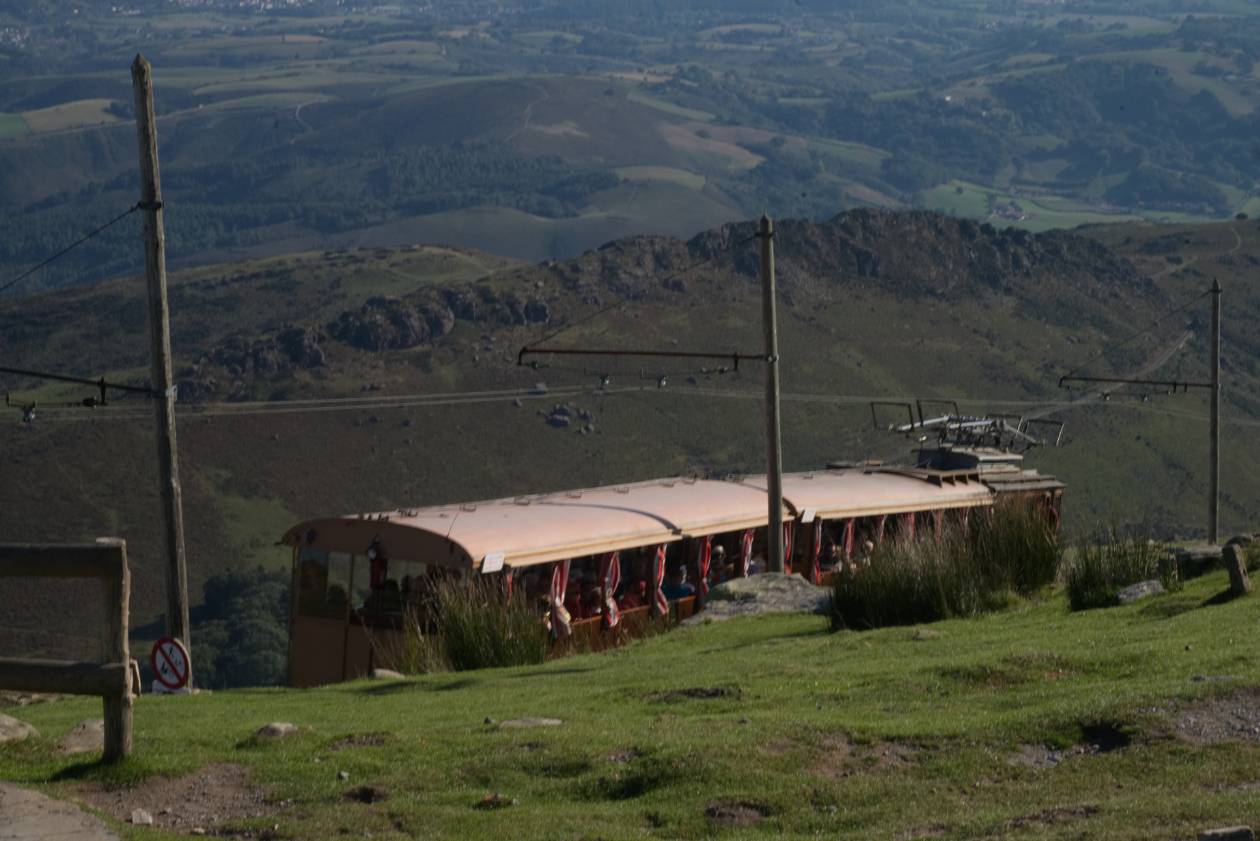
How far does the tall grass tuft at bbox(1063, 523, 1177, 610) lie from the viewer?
1805 cm

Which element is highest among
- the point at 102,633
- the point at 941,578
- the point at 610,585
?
the point at 102,633

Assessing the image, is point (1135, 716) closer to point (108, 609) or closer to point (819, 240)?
point (108, 609)

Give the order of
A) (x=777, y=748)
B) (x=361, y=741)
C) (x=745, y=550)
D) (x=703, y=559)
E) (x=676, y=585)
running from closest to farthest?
(x=777, y=748)
(x=361, y=741)
(x=676, y=585)
(x=703, y=559)
(x=745, y=550)

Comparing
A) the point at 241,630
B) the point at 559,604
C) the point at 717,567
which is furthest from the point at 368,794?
the point at 241,630

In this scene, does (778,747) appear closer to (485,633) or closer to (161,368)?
(485,633)

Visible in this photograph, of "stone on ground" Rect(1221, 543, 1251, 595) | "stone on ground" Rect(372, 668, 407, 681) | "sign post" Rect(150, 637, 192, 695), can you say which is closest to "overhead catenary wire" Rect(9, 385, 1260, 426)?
"stone on ground" Rect(372, 668, 407, 681)

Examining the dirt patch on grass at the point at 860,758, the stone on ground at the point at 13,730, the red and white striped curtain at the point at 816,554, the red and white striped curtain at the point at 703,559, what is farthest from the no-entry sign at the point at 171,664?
the red and white striped curtain at the point at 816,554

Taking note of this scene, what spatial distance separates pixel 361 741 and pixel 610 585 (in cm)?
1071

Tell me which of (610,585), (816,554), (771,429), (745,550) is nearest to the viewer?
(610,585)

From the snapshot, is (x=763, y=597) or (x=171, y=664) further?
(x=763, y=597)

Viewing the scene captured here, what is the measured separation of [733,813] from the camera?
8859mm

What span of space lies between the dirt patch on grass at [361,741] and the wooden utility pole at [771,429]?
43.8ft

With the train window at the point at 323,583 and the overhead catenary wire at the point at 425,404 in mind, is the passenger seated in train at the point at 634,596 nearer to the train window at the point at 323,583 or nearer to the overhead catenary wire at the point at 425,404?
the train window at the point at 323,583

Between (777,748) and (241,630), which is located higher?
(777,748)
